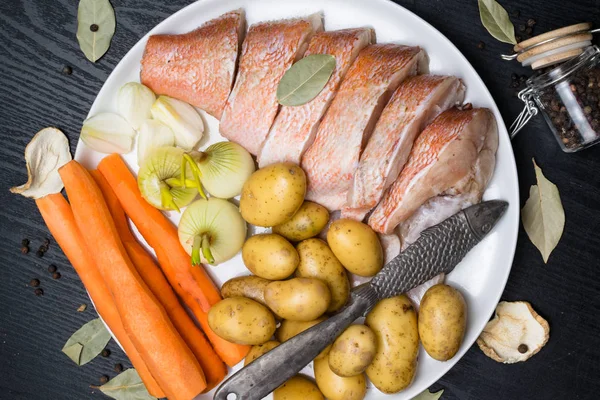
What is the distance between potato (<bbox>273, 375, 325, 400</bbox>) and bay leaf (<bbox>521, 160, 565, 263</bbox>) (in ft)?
2.62

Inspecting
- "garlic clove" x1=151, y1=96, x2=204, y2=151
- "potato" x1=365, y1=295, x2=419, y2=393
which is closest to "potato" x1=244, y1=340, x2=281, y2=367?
"potato" x1=365, y1=295, x2=419, y2=393

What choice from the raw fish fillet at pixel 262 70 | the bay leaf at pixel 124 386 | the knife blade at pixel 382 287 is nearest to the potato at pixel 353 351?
the knife blade at pixel 382 287

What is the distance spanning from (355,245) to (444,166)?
326mm

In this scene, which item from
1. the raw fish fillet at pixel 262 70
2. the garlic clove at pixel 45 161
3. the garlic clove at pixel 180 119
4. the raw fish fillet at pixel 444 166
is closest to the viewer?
the raw fish fillet at pixel 444 166

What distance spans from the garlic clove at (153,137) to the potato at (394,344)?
819mm

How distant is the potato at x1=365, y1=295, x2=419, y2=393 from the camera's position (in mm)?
1632

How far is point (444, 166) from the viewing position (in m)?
1.56

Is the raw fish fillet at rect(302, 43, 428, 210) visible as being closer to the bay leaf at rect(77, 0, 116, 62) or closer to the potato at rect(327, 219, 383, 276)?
the potato at rect(327, 219, 383, 276)

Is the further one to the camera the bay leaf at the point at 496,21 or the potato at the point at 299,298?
the bay leaf at the point at 496,21

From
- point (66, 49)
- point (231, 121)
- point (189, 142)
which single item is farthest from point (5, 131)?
point (231, 121)

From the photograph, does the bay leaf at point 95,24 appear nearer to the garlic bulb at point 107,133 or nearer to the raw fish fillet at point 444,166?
the garlic bulb at point 107,133

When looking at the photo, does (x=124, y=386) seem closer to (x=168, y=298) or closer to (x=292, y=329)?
(x=168, y=298)

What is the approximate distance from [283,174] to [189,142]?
0.38 meters

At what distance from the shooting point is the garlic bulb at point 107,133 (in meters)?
1.79
